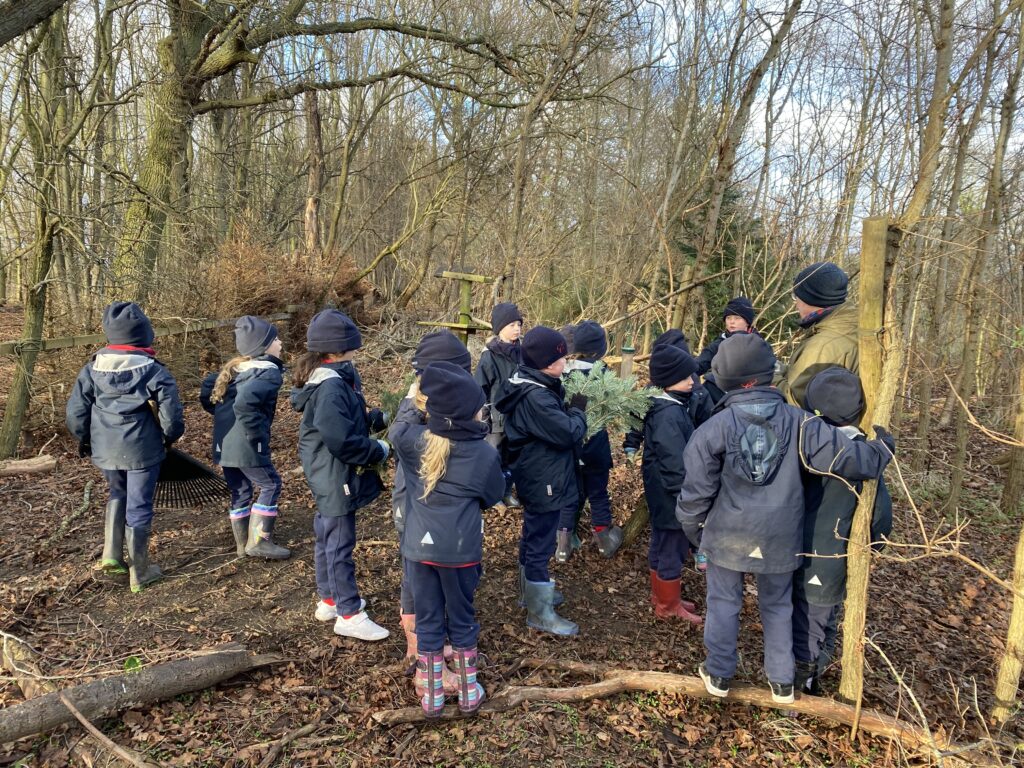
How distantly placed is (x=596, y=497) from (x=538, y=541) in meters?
1.24

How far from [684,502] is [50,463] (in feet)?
20.5

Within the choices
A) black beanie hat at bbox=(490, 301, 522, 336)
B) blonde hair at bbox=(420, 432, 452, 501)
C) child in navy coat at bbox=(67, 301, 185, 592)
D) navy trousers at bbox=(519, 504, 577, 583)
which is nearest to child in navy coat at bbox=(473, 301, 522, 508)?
black beanie hat at bbox=(490, 301, 522, 336)

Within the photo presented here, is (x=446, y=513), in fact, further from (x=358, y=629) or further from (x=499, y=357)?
(x=499, y=357)

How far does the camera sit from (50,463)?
611 centimetres

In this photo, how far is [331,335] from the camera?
12.1 ft

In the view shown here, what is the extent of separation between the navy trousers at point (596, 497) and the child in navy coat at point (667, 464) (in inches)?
30.1

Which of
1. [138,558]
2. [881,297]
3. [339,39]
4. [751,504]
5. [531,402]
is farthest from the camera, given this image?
[339,39]

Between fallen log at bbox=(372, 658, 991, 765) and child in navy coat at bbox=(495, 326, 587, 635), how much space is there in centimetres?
52

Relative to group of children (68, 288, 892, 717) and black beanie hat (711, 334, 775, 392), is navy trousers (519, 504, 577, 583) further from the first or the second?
black beanie hat (711, 334, 775, 392)

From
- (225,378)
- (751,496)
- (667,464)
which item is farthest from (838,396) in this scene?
(225,378)

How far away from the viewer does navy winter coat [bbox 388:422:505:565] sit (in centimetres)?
293

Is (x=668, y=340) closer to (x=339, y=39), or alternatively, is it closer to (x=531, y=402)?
(x=531, y=402)

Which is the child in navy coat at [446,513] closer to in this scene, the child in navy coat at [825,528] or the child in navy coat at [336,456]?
the child in navy coat at [336,456]

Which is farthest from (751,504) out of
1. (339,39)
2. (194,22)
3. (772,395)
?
(339,39)
